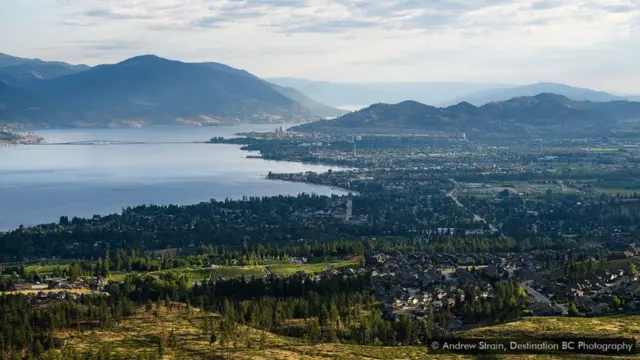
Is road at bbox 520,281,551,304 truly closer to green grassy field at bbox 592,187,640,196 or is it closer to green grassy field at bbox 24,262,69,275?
green grassy field at bbox 24,262,69,275

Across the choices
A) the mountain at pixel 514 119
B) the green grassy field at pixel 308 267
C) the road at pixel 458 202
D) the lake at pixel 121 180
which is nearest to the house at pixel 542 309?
the green grassy field at pixel 308 267

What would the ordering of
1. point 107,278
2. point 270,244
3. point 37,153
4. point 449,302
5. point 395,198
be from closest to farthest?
point 449,302
point 107,278
point 270,244
point 395,198
point 37,153

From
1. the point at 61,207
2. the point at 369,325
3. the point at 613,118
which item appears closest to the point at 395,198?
the point at 61,207

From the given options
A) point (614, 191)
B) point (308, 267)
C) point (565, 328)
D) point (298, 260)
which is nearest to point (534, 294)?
point (565, 328)

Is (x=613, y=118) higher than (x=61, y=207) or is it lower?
higher

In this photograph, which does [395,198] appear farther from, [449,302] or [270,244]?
[449,302]

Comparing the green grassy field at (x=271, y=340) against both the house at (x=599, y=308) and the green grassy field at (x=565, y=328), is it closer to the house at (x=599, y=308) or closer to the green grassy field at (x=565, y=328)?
the green grassy field at (x=565, y=328)

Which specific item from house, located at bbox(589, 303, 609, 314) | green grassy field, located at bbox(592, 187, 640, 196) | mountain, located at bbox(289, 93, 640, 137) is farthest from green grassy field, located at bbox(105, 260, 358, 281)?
mountain, located at bbox(289, 93, 640, 137)
